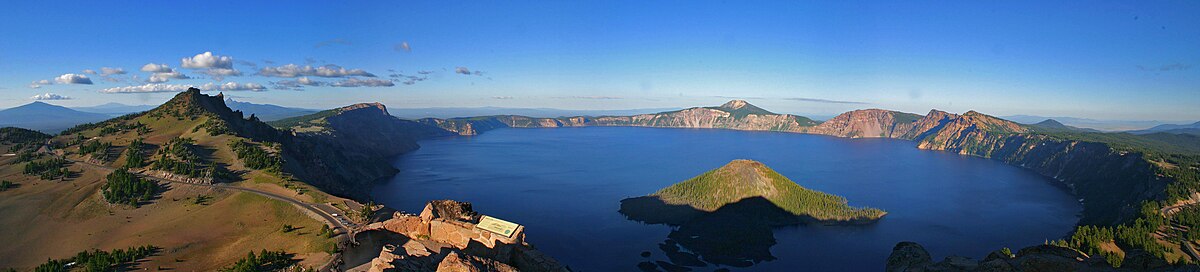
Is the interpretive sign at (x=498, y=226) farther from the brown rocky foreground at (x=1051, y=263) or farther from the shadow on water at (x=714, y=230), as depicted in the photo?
the shadow on water at (x=714, y=230)

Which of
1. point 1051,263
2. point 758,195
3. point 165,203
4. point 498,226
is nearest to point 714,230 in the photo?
point 758,195

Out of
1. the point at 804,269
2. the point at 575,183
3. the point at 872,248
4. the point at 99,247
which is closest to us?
the point at 99,247

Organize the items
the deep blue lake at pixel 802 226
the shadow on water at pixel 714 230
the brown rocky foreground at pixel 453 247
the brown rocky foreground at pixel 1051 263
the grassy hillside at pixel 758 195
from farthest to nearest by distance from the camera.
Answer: the grassy hillside at pixel 758 195
the deep blue lake at pixel 802 226
the shadow on water at pixel 714 230
the brown rocky foreground at pixel 453 247
the brown rocky foreground at pixel 1051 263

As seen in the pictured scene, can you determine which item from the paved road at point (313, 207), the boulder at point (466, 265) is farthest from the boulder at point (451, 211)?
the paved road at point (313, 207)

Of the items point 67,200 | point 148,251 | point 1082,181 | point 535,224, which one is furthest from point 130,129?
point 1082,181

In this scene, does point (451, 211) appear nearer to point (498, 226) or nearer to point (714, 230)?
point (498, 226)

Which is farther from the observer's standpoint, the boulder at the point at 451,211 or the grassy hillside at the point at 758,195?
Answer: the grassy hillside at the point at 758,195

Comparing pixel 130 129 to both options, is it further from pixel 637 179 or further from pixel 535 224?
pixel 637 179
